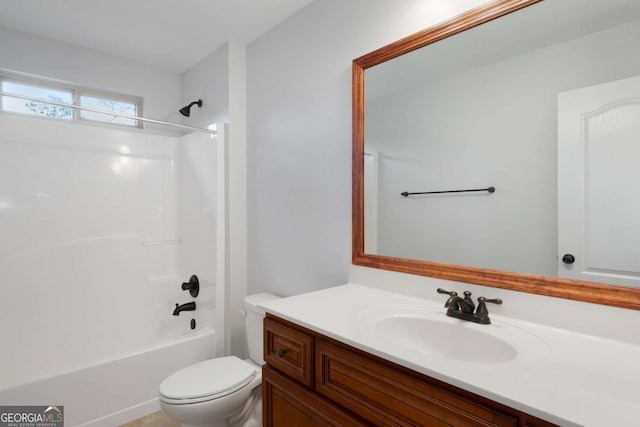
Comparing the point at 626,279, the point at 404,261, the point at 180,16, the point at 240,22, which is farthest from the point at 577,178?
the point at 180,16

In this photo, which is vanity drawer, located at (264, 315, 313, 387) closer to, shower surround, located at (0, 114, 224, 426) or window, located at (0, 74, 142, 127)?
shower surround, located at (0, 114, 224, 426)

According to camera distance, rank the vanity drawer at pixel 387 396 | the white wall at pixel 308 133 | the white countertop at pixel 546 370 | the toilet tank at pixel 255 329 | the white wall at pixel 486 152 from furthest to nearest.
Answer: the toilet tank at pixel 255 329 < the white wall at pixel 308 133 < the white wall at pixel 486 152 < the vanity drawer at pixel 387 396 < the white countertop at pixel 546 370

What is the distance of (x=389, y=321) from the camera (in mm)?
1175

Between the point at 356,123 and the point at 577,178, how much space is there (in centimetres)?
92

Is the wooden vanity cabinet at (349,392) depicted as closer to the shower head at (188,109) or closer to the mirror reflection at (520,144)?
the mirror reflection at (520,144)

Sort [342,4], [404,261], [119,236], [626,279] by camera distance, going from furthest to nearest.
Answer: [119,236] < [342,4] < [404,261] < [626,279]

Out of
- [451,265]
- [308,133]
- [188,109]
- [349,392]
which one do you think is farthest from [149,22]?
[349,392]

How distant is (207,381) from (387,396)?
3.75 ft

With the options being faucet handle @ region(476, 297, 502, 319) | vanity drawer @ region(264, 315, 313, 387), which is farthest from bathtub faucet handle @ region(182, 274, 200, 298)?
faucet handle @ region(476, 297, 502, 319)

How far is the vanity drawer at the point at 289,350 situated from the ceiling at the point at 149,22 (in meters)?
1.80

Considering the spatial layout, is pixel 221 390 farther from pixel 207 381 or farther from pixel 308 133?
pixel 308 133

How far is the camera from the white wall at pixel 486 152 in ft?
3.43

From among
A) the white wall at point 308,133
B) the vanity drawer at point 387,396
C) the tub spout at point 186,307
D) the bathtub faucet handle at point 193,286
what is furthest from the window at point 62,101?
the vanity drawer at point 387,396

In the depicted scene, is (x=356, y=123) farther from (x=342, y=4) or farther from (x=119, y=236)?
(x=119, y=236)
